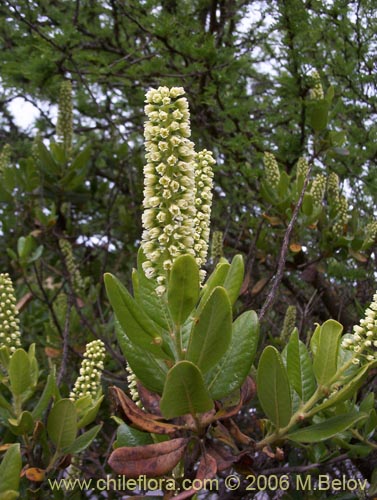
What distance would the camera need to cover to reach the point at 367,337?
5.75 feet

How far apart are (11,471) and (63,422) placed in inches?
11.0

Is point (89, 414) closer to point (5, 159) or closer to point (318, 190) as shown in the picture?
point (318, 190)

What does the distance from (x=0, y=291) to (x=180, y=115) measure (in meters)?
1.57

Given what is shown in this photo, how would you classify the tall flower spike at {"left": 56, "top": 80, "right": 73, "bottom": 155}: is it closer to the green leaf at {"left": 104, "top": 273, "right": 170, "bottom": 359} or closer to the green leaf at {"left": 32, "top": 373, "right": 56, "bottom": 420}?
the green leaf at {"left": 32, "top": 373, "right": 56, "bottom": 420}

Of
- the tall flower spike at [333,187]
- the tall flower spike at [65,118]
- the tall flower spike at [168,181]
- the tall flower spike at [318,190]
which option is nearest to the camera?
the tall flower spike at [168,181]

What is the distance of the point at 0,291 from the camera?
2.86m

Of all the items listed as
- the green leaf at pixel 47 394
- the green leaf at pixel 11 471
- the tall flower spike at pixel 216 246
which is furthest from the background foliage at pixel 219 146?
the green leaf at pixel 11 471

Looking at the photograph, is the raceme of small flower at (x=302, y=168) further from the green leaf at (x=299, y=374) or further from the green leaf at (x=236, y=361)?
the green leaf at (x=236, y=361)

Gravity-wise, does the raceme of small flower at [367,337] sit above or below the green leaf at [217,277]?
below

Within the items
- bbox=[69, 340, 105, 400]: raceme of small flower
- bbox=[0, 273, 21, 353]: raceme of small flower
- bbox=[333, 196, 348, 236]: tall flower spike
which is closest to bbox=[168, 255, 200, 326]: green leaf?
bbox=[69, 340, 105, 400]: raceme of small flower

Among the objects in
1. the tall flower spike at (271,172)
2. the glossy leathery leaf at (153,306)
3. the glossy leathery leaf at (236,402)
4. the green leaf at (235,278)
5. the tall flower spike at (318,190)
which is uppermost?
the tall flower spike at (271,172)

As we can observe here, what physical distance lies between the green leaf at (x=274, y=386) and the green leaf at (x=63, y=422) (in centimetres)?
79

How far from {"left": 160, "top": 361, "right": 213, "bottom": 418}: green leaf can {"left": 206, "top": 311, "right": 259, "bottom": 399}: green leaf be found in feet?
0.32

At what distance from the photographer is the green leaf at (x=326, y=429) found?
177cm
